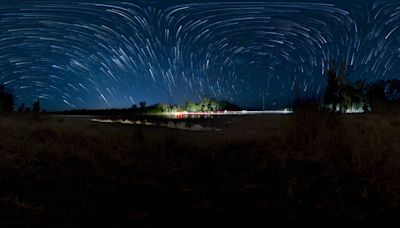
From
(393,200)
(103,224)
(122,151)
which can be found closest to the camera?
(103,224)

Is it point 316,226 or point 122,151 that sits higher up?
point 122,151

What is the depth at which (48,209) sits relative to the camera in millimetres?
4922

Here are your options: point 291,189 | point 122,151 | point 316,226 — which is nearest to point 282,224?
point 316,226

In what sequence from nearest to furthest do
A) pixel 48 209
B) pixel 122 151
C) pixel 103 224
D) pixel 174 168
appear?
1. pixel 103 224
2. pixel 48 209
3. pixel 174 168
4. pixel 122 151

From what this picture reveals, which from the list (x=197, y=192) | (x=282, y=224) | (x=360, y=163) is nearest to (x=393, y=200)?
(x=360, y=163)

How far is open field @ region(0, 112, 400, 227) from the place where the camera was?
192 inches

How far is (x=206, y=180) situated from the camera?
20.6 ft

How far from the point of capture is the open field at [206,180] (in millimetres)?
4879

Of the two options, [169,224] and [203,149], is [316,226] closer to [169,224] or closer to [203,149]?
[169,224]

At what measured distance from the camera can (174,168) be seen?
6668 mm

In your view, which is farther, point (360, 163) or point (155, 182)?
point (360, 163)

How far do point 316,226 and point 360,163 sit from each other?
97.4 inches

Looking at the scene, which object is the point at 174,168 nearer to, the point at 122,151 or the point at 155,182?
the point at 155,182

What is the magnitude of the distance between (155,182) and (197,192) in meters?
0.67
